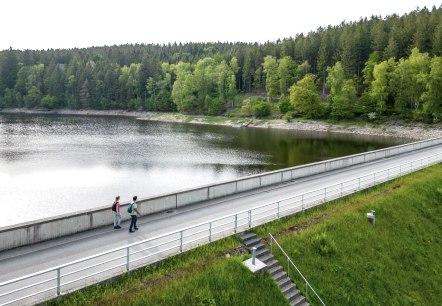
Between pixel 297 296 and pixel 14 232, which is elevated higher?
pixel 14 232

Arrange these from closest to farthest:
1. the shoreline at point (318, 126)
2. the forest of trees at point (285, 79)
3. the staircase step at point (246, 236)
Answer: the staircase step at point (246, 236) < the shoreline at point (318, 126) < the forest of trees at point (285, 79)

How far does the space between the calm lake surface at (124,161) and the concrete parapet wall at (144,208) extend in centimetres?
992

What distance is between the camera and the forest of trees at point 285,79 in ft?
283

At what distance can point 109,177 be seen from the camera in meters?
38.3

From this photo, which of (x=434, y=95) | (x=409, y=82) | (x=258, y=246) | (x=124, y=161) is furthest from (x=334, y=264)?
(x=409, y=82)

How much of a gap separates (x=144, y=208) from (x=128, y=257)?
6061 millimetres

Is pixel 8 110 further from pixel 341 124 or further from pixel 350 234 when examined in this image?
pixel 350 234

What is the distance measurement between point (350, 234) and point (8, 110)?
164 meters

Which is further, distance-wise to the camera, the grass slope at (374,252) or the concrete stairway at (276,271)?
the grass slope at (374,252)

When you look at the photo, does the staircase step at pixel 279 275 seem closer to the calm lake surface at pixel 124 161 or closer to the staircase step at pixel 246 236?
the staircase step at pixel 246 236

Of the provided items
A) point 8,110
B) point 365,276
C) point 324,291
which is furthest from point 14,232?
point 8,110

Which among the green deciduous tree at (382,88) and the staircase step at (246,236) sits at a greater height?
the green deciduous tree at (382,88)

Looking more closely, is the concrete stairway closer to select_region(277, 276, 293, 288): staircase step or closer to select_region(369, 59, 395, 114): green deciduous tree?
select_region(277, 276, 293, 288): staircase step

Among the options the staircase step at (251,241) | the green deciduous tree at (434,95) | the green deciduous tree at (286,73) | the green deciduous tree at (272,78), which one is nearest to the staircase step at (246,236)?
the staircase step at (251,241)
